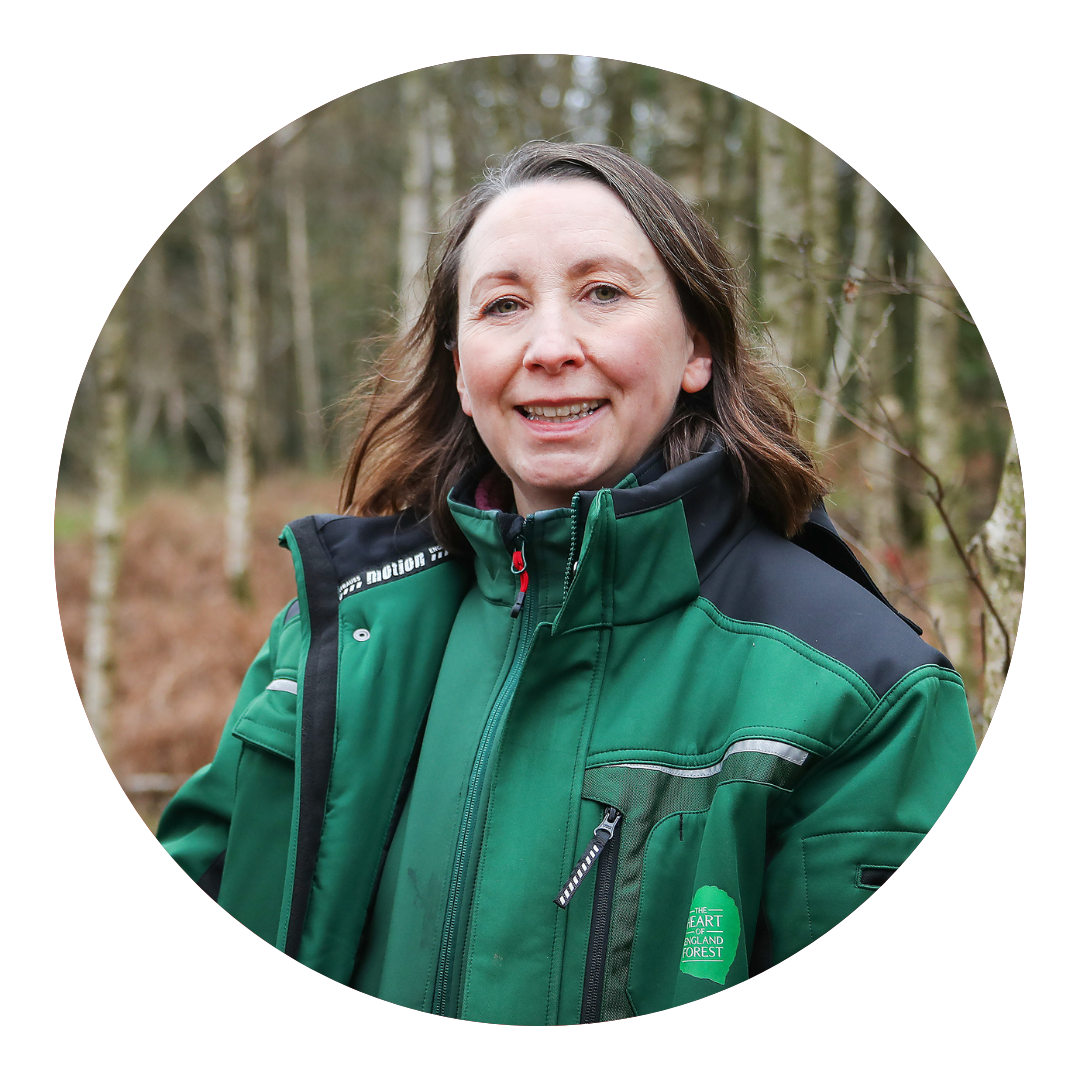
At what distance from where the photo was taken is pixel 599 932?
5.41 ft

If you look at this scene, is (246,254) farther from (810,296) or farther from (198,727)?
(810,296)

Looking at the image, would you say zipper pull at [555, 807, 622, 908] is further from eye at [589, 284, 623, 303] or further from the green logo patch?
eye at [589, 284, 623, 303]

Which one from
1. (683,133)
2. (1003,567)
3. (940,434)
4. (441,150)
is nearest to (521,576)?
(1003,567)

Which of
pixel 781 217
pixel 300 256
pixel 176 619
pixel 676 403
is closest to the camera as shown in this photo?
pixel 676 403

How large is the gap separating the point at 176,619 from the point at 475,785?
341 inches

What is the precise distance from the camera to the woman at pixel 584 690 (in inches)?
63.6

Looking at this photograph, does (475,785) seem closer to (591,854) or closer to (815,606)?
(591,854)

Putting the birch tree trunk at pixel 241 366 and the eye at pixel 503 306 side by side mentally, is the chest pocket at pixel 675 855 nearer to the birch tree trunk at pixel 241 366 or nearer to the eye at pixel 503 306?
the eye at pixel 503 306

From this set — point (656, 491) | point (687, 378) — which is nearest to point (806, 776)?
point (656, 491)

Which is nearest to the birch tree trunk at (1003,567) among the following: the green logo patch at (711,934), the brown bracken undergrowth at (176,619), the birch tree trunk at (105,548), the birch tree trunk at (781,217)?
the green logo patch at (711,934)

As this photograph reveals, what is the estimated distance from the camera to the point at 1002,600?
2570 mm

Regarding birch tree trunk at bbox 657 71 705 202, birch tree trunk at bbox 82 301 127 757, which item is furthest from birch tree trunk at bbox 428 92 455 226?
birch tree trunk at bbox 82 301 127 757

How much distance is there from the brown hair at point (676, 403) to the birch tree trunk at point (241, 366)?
18.6 feet

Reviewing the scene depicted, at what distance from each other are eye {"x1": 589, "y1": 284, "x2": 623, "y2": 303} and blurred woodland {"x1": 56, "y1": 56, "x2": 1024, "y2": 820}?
2.52ft
